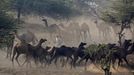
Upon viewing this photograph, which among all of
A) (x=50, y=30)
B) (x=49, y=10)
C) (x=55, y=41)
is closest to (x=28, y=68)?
(x=55, y=41)

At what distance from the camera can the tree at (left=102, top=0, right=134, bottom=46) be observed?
3162 centimetres

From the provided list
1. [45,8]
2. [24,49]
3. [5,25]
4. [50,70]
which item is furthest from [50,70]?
[45,8]

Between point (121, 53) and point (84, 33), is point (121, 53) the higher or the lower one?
the higher one

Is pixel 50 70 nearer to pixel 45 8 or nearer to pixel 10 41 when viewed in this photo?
pixel 10 41

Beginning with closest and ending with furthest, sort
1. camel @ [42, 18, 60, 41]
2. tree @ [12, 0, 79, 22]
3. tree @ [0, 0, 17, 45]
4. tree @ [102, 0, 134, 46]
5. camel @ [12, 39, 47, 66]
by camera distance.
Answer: tree @ [0, 0, 17, 45]
camel @ [12, 39, 47, 66]
tree @ [102, 0, 134, 46]
camel @ [42, 18, 60, 41]
tree @ [12, 0, 79, 22]

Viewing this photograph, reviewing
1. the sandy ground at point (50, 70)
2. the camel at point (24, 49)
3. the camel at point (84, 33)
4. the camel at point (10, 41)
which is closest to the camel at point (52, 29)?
the camel at point (84, 33)

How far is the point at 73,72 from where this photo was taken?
24.5m

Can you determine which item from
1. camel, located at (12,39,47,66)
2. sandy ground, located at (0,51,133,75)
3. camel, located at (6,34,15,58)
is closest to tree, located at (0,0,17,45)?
camel, located at (6,34,15,58)

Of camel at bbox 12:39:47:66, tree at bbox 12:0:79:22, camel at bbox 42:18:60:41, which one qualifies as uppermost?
tree at bbox 12:0:79:22

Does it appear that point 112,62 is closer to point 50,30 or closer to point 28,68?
point 28,68

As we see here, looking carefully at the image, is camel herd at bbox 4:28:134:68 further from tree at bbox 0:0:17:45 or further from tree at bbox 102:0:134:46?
tree at bbox 102:0:134:46

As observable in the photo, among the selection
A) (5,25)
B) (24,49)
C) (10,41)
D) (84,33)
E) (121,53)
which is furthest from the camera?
(84,33)

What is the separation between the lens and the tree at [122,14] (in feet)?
104

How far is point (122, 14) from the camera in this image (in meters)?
32.0
